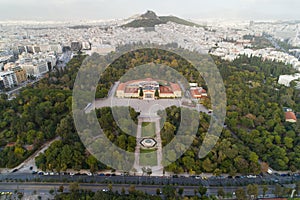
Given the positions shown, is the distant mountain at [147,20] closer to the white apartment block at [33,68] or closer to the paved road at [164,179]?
the white apartment block at [33,68]

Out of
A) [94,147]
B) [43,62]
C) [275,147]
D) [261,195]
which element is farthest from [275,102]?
[43,62]

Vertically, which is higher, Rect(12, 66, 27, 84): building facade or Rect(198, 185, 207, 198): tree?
Rect(12, 66, 27, 84): building facade

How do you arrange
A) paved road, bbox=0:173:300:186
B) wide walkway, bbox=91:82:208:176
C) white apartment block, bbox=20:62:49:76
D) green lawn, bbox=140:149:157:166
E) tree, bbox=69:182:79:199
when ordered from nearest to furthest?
tree, bbox=69:182:79:199
paved road, bbox=0:173:300:186
green lawn, bbox=140:149:157:166
wide walkway, bbox=91:82:208:176
white apartment block, bbox=20:62:49:76

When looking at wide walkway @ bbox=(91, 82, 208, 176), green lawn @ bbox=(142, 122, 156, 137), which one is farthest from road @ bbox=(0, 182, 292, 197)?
green lawn @ bbox=(142, 122, 156, 137)

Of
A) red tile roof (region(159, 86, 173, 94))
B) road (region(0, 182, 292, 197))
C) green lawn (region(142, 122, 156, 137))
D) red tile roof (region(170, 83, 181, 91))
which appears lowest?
road (region(0, 182, 292, 197))

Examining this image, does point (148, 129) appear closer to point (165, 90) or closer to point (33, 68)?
point (165, 90)

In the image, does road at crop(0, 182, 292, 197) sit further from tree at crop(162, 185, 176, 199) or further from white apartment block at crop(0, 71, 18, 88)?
white apartment block at crop(0, 71, 18, 88)

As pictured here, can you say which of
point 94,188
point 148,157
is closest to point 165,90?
point 148,157

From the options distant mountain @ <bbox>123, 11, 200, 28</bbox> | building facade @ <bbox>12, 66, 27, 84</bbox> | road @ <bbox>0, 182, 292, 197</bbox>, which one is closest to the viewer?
road @ <bbox>0, 182, 292, 197</bbox>
